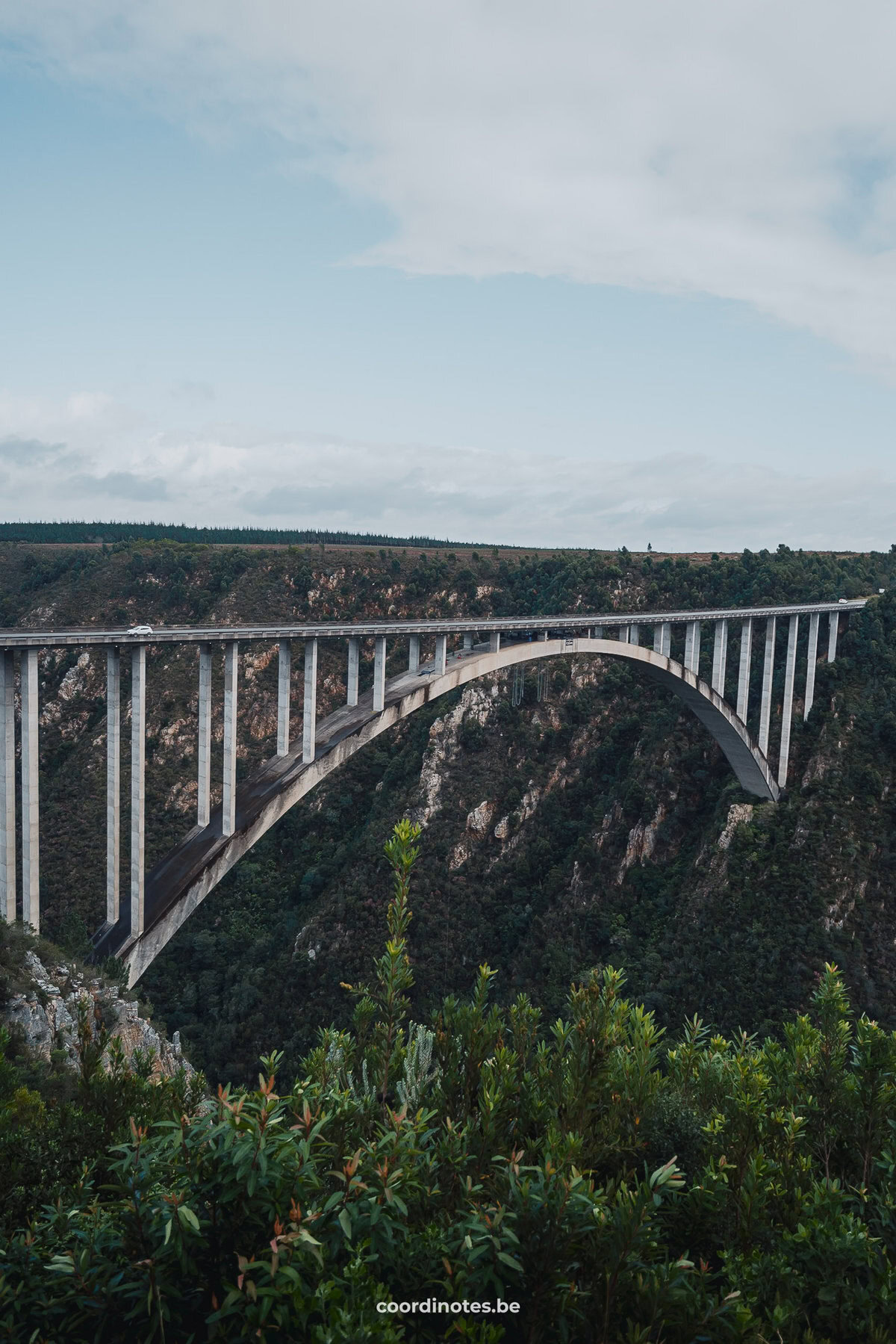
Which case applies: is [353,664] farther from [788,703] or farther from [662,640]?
[788,703]

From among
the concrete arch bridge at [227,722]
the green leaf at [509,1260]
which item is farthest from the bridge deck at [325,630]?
the green leaf at [509,1260]

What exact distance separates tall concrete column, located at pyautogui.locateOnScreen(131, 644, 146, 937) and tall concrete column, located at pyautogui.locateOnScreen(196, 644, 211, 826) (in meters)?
1.28

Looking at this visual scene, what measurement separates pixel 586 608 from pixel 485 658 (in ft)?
90.5

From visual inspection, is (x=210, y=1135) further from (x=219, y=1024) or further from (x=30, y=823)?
(x=219, y=1024)

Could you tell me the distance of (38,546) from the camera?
7200cm

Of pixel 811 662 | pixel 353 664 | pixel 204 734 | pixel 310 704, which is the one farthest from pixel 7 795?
pixel 811 662

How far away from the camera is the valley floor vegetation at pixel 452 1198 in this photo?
9.83ft

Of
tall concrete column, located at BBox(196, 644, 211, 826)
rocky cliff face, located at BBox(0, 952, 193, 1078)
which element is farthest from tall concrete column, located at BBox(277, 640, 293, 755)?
rocky cliff face, located at BBox(0, 952, 193, 1078)

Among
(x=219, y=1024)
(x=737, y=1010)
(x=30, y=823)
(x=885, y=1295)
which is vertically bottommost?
(x=219, y=1024)

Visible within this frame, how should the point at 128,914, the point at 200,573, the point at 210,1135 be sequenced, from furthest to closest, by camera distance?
1. the point at 200,573
2. the point at 128,914
3. the point at 210,1135

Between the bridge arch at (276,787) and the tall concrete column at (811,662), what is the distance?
29.8 ft

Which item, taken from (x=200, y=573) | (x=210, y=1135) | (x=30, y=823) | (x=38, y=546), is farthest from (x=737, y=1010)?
(x=38, y=546)

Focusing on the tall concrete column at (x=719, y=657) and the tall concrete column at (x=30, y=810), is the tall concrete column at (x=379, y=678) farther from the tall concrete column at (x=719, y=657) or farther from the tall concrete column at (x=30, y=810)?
the tall concrete column at (x=719, y=657)

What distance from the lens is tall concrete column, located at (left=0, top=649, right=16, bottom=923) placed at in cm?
1441
